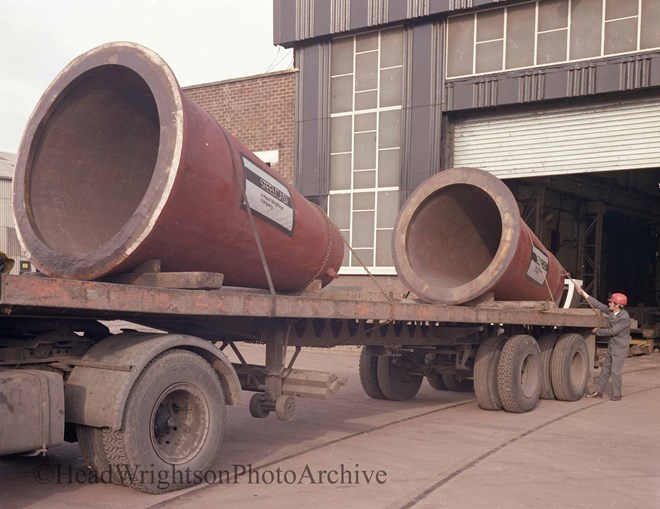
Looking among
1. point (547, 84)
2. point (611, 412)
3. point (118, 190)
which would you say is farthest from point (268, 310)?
point (547, 84)

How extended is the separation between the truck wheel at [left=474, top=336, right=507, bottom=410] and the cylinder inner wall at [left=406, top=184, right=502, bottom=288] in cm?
119

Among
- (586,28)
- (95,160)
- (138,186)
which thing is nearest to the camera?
(95,160)

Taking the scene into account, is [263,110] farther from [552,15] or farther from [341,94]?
[552,15]

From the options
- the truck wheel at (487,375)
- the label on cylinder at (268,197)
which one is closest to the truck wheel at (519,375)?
the truck wheel at (487,375)

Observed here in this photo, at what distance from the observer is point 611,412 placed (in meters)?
9.59

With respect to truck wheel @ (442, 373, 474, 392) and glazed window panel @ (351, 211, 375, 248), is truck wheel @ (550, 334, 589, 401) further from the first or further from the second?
glazed window panel @ (351, 211, 375, 248)

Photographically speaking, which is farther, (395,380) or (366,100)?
(366,100)

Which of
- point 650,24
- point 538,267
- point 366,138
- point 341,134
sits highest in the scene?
point 650,24

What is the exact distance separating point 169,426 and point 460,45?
12.8m

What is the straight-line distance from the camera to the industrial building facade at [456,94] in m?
14.5

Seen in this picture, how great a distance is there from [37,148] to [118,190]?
81cm

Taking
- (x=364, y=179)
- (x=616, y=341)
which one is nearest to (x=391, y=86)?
(x=364, y=179)

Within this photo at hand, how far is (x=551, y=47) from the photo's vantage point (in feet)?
49.1

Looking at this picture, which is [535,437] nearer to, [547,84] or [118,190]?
[118,190]
